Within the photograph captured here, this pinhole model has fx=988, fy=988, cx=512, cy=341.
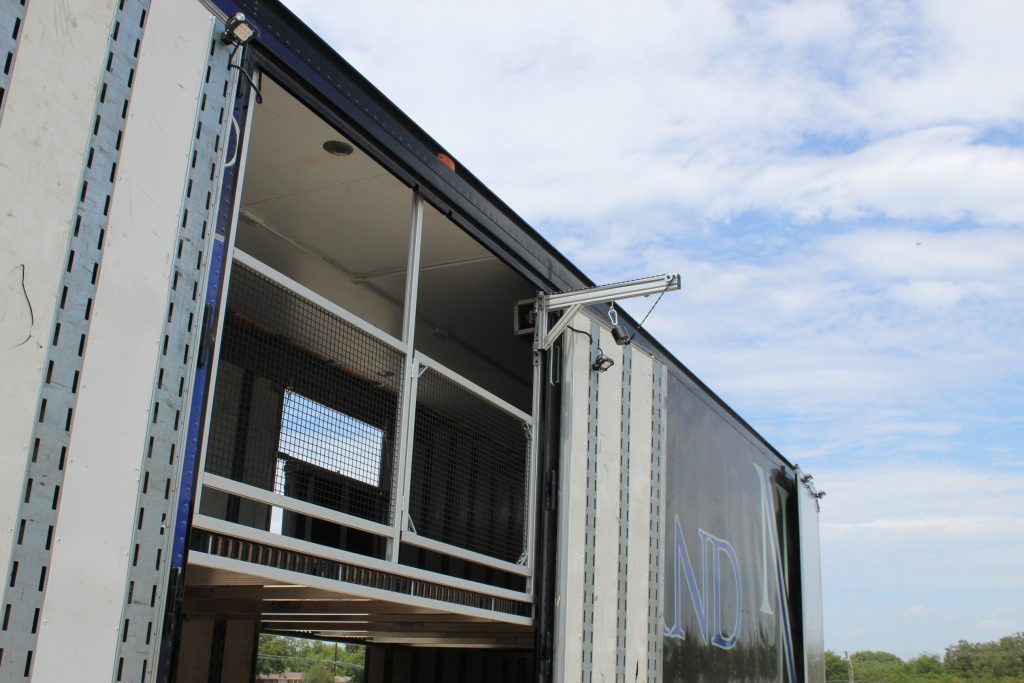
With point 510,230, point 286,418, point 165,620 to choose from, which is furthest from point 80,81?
point 510,230

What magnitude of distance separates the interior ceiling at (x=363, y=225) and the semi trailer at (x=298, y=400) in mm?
24

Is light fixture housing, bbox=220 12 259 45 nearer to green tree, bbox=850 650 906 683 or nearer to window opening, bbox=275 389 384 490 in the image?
Answer: window opening, bbox=275 389 384 490

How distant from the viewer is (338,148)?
4.67m

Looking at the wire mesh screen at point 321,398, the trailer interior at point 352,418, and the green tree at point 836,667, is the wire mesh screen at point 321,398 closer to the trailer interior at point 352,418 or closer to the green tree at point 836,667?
the trailer interior at point 352,418

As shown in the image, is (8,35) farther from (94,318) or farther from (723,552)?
(723,552)

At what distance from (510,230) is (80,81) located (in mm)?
2866

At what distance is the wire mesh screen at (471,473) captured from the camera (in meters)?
4.89

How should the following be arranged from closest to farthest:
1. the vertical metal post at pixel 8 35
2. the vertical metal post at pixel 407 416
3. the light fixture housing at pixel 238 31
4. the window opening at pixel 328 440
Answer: the vertical metal post at pixel 8 35 < the light fixture housing at pixel 238 31 < the window opening at pixel 328 440 < the vertical metal post at pixel 407 416

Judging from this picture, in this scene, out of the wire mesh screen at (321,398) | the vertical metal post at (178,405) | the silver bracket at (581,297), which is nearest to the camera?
the vertical metal post at (178,405)

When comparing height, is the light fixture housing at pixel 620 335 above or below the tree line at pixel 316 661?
above

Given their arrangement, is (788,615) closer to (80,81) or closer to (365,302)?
(365,302)

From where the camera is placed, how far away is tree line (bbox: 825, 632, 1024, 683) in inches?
2362

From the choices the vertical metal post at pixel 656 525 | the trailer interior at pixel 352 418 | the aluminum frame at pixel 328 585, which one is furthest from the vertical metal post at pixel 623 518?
the aluminum frame at pixel 328 585

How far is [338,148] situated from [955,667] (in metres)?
67.0
